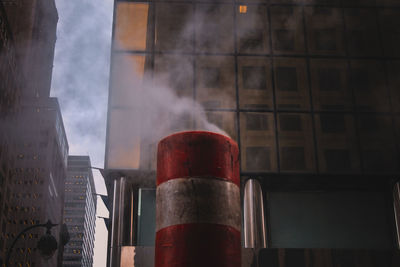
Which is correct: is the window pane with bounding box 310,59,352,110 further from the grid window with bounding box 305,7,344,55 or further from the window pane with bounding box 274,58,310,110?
the grid window with bounding box 305,7,344,55

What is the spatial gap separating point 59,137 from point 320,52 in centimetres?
11925

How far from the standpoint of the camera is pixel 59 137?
129m

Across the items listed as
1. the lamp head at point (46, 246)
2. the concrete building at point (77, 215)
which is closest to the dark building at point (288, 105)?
the lamp head at point (46, 246)

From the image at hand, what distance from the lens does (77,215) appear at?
183m

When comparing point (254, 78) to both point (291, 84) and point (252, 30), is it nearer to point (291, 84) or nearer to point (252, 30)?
point (291, 84)

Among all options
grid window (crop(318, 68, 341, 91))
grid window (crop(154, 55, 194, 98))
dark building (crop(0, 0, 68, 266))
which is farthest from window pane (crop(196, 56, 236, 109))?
dark building (crop(0, 0, 68, 266))

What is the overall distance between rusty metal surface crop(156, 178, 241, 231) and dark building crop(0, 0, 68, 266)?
2580 inches

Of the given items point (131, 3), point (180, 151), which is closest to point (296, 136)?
point (131, 3)

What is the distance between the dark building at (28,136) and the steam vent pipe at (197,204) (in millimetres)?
65463

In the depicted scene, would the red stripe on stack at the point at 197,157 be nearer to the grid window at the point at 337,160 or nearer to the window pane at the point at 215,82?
the window pane at the point at 215,82

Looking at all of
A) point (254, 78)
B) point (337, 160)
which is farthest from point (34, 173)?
point (337, 160)

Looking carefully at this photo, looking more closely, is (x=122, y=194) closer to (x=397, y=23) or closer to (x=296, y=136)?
(x=296, y=136)

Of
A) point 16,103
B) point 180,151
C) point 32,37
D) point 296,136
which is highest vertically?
point 32,37

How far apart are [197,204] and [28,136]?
114 m
